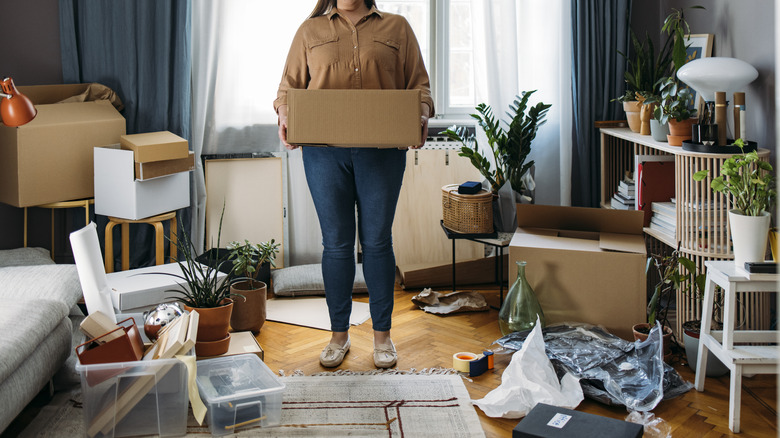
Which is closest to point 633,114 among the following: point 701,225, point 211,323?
point 701,225

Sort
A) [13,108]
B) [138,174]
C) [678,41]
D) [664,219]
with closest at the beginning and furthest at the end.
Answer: [13,108], [664,219], [678,41], [138,174]

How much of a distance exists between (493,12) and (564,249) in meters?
1.46

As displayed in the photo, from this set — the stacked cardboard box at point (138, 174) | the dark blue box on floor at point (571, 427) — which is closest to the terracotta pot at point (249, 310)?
the stacked cardboard box at point (138, 174)

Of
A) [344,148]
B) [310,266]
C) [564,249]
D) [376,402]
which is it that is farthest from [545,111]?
[376,402]

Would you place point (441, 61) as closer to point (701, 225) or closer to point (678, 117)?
point (678, 117)

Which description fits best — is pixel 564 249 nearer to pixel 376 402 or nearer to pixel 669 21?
pixel 376 402

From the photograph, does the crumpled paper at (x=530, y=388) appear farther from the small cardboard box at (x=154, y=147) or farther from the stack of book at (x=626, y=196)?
the small cardboard box at (x=154, y=147)

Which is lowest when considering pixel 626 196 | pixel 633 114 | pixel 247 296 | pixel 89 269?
pixel 247 296

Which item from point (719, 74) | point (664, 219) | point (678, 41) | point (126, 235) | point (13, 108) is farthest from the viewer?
point (126, 235)

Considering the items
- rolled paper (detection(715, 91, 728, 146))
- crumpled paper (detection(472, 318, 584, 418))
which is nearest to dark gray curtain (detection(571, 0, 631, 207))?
rolled paper (detection(715, 91, 728, 146))

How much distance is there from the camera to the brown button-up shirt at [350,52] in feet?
7.76

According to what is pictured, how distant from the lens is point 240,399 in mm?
2105

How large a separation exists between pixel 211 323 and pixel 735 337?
1.62m

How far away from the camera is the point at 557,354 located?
97.2 inches
